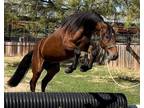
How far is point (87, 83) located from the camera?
14258mm

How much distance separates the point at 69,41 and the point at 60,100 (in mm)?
1044

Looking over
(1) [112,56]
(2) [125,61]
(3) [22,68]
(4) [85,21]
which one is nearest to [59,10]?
(2) [125,61]

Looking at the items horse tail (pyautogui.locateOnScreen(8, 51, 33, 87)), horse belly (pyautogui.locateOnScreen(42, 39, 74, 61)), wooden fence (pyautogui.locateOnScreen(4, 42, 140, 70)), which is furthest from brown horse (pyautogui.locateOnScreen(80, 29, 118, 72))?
wooden fence (pyautogui.locateOnScreen(4, 42, 140, 70))

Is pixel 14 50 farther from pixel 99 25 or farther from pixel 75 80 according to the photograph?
pixel 99 25

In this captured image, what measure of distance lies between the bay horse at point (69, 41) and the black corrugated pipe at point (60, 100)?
575mm

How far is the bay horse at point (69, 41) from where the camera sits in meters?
7.02

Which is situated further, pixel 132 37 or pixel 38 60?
pixel 132 37

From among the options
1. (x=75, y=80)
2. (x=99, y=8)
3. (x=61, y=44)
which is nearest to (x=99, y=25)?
(x=61, y=44)

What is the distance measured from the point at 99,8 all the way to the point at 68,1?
1.08 metres

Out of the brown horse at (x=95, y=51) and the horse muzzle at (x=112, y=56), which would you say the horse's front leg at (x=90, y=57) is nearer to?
the brown horse at (x=95, y=51)

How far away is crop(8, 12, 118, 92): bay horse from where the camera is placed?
702 centimetres

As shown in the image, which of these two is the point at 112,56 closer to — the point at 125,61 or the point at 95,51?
the point at 95,51

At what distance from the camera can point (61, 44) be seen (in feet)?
23.9

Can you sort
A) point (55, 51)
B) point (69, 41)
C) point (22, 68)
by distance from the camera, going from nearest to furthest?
point (69, 41) → point (55, 51) → point (22, 68)
